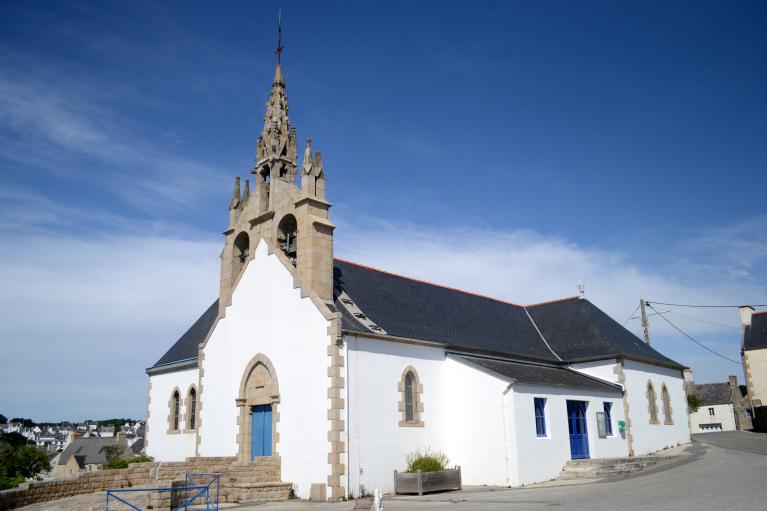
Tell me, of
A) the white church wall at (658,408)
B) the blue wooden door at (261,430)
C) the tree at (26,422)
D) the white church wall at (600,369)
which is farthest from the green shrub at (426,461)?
the tree at (26,422)

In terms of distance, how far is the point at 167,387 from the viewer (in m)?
30.8

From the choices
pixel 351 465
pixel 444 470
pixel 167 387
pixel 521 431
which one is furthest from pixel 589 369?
pixel 167 387

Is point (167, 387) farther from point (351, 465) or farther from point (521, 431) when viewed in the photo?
point (521, 431)

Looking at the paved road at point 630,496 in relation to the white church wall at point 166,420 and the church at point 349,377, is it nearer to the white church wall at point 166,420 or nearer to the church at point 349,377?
the church at point 349,377

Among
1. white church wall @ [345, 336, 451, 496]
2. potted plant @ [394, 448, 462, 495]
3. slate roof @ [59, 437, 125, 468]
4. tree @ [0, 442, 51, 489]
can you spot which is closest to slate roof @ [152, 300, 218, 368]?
white church wall @ [345, 336, 451, 496]

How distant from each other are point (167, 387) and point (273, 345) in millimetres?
11095

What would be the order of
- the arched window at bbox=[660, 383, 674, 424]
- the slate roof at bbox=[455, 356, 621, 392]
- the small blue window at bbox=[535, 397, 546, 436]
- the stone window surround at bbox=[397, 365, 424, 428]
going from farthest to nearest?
the arched window at bbox=[660, 383, 674, 424], the slate roof at bbox=[455, 356, 621, 392], the small blue window at bbox=[535, 397, 546, 436], the stone window surround at bbox=[397, 365, 424, 428]

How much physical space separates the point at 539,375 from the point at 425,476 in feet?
24.9

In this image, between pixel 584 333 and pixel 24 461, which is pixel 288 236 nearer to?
pixel 584 333

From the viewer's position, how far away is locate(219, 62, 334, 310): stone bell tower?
22.2 m

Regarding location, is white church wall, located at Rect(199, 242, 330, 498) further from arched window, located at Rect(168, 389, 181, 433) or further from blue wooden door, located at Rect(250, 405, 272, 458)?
arched window, located at Rect(168, 389, 181, 433)

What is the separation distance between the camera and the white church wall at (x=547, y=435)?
21.6 metres

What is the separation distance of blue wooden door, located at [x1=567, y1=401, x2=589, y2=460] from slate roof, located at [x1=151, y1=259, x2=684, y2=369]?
3.35 meters

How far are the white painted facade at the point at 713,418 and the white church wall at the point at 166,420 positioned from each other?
48541 millimetres
